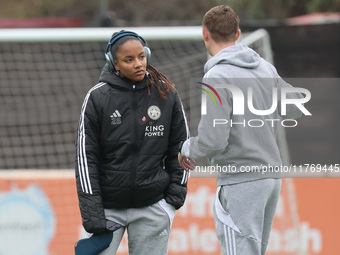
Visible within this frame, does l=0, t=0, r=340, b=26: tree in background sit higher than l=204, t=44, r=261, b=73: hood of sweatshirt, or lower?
higher

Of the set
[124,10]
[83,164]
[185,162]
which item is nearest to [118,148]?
[83,164]

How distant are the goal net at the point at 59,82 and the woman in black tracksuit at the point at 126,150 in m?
2.37

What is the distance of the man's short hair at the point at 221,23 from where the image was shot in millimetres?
3873

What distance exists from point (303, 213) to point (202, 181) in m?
0.93

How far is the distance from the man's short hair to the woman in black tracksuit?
43 centimetres

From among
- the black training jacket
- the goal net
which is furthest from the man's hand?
the goal net

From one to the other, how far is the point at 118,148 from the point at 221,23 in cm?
87

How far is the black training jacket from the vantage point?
13.3ft

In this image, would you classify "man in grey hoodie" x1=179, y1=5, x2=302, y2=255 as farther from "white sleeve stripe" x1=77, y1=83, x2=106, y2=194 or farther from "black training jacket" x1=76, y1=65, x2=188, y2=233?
"white sleeve stripe" x1=77, y1=83, x2=106, y2=194

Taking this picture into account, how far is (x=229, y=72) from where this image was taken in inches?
152

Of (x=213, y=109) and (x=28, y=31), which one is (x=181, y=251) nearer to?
(x=28, y=31)

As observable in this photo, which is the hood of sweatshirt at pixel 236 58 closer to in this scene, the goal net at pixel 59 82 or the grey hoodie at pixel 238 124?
the grey hoodie at pixel 238 124

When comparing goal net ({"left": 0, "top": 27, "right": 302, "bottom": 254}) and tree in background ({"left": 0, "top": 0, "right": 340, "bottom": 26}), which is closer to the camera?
goal net ({"left": 0, "top": 27, "right": 302, "bottom": 254})

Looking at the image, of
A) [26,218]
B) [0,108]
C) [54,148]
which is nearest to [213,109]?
[26,218]
